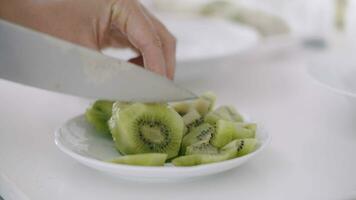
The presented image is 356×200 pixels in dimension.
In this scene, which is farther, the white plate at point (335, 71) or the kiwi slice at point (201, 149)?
the white plate at point (335, 71)

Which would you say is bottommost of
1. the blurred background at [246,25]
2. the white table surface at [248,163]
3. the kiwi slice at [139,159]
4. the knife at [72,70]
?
the blurred background at [246,25]

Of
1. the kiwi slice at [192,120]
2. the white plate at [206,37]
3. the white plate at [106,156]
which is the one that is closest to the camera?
the white plate at [106,156]

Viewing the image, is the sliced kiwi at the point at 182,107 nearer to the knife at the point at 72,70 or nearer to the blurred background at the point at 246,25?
the knife at the point at 72,70

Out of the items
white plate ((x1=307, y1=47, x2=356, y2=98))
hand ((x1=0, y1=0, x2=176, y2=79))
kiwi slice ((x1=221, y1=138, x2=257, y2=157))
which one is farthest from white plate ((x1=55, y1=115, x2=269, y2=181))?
white plate ((x1=307, y1=47, x2=356, y2=98))

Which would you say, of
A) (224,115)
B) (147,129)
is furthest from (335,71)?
(147,129)


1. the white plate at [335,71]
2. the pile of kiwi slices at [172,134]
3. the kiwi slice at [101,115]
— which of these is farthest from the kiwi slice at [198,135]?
the white plate at [335,71]

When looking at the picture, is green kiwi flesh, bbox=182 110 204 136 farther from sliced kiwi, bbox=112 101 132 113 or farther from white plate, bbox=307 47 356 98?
white plate, bbox=307 47 356 98

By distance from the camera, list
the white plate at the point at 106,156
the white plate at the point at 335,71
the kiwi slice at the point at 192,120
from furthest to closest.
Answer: the white plate at the point at 335,71, the kiwi slice at the point at 192,120, the white plate at the point at 106,156
